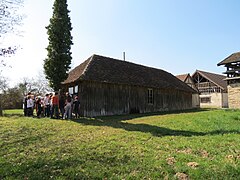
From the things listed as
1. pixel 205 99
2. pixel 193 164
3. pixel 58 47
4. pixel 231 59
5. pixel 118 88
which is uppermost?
pixel 231 59

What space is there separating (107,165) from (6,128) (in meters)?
8.03

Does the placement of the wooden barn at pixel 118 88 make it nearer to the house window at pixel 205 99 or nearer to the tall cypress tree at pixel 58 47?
the tall cypress tree at pixel 58 47

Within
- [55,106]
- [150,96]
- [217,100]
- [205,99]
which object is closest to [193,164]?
[55,106]

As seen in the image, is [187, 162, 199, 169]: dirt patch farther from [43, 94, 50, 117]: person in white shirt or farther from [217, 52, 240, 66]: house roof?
[217, 52, 240, 66]: house roof

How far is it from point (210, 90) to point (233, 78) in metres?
18.9

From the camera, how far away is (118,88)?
21672 millimetres

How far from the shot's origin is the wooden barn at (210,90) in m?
42.7

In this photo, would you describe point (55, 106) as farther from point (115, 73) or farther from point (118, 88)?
point (115, 73)

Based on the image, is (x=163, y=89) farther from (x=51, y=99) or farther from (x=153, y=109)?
(x=51, y=99)

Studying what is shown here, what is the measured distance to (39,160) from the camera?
710cm

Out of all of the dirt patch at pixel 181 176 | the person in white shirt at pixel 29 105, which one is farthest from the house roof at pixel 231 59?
the dirt patch at pixel 181 176

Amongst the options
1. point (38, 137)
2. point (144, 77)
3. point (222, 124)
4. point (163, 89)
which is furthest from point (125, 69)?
point (38, 137)

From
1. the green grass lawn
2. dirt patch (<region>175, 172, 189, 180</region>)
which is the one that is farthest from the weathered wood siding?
dirt patch (<region>175, 172, 189, 180</region>)

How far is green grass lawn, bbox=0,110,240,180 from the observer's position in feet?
19.9
